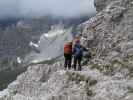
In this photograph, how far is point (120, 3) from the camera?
128 ft

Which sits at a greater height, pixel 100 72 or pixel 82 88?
pixel 100 72

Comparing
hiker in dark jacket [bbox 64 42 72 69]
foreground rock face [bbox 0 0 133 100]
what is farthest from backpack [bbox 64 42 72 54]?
foreground rock face [bbox 0 0 133 100]

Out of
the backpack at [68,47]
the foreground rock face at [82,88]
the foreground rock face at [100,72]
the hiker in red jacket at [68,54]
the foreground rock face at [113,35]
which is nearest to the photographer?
the foreground rock face at [82,88]

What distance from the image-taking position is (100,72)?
31844mm

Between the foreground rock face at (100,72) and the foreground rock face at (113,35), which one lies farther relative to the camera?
the foreground rock face at (113,35)

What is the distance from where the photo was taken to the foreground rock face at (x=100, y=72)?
27.9 metres

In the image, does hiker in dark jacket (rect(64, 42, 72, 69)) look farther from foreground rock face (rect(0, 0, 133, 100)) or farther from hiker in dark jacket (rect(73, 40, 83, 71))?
foreground rock face (rect(0, 0, 133, 100))

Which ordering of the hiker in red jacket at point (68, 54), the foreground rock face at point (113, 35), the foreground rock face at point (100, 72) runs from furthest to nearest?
the hiker in red jacket at point (68, 54)
the foreground rock face at point (113, 35)
the foreground rock face at point (100, 72)

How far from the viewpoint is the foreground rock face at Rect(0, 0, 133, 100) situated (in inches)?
1099

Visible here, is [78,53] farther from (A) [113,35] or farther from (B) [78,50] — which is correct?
(A) [113,35]

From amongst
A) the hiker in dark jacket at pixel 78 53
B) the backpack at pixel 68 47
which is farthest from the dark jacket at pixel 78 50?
the backpack at pixel 68 47

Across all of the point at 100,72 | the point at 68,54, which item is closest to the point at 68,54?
the point at 68,54

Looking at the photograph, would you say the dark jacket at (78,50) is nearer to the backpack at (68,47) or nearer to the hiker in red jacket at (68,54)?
the backpack at (68,47)

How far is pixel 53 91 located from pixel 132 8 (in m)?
10.9
